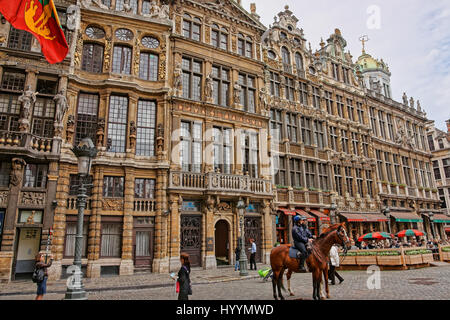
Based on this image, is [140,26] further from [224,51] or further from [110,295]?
[110,295]

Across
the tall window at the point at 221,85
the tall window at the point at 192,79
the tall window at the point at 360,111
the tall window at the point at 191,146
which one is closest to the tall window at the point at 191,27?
the tall window at the point at 192,79

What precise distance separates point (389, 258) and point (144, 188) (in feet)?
49.0

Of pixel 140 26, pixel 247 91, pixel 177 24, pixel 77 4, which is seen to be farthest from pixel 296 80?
pixel 77 4

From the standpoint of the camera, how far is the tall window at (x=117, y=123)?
773 inches

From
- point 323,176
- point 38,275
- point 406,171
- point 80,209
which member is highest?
point 406,171

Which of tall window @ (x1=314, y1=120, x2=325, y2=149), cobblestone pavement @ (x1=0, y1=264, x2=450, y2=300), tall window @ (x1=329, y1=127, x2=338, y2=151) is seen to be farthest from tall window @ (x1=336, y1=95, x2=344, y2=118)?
cobblestone pavement @ (x1=0, y1=264, x2=450, y2=300)

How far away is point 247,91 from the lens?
84.1 feet

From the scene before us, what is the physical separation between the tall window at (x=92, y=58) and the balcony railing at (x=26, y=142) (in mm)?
5704

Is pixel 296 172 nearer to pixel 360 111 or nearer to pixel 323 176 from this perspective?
pixel 323 176

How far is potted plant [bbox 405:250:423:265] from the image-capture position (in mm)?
16391

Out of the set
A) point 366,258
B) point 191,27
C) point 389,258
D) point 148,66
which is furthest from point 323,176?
point 148,66

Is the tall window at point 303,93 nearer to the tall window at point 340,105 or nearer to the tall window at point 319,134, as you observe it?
the tall window at point 319,134

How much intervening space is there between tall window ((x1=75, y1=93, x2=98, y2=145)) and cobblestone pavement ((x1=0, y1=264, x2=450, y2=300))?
8.78 metres
